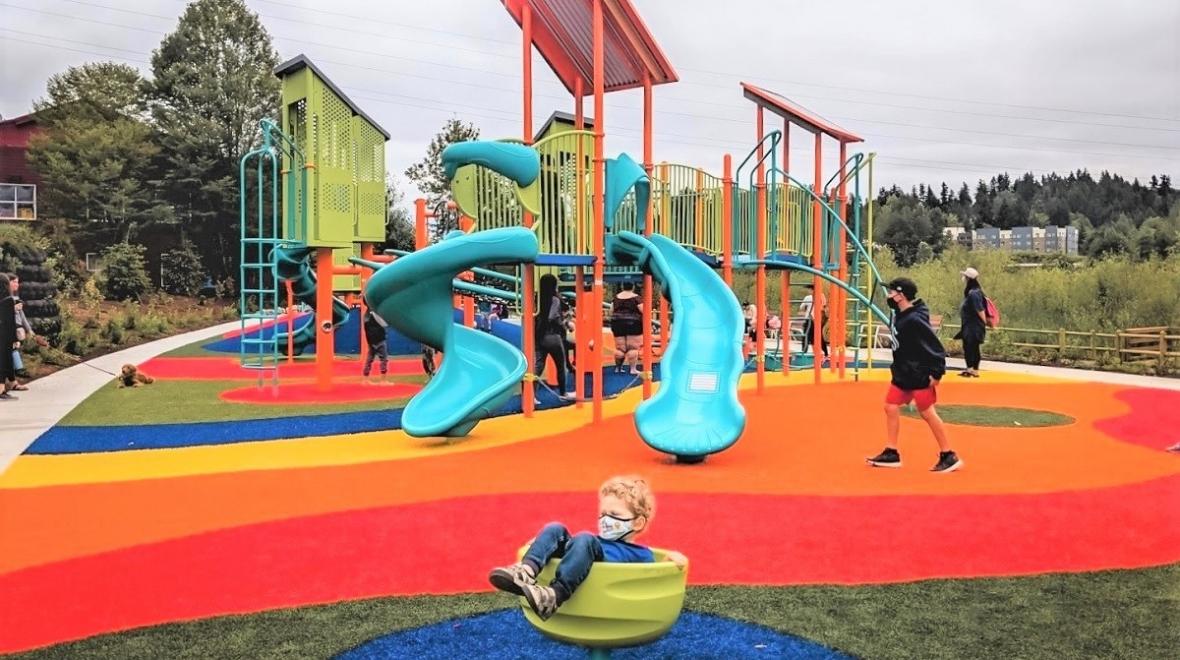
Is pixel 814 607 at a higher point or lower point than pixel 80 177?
lower

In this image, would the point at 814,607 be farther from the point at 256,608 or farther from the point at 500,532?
the point at 256,608

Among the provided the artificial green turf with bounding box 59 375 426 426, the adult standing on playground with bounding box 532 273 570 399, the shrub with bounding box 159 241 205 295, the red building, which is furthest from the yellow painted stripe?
the shrub with bounding box 159 241 205 295

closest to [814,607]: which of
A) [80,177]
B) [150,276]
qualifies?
[80,177]

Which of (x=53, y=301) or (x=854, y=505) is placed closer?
(x=854, y=505)

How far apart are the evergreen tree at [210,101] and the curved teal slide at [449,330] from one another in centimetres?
1578

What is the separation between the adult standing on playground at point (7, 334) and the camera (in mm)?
13117

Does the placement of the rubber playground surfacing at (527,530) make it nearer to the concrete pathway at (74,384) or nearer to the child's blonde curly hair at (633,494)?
the concrete pathway at (74,384)

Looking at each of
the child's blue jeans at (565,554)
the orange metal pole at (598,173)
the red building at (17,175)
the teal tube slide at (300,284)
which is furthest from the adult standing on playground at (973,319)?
the red building at (17,175)

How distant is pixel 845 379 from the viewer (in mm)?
17797

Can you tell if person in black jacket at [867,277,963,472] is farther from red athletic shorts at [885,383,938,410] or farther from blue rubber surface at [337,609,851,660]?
blue rubber surface at [337,609,851,660]

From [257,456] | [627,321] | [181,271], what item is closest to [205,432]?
[257,456]

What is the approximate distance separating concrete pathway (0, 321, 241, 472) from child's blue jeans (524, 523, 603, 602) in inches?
288

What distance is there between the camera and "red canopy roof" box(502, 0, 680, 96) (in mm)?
12750

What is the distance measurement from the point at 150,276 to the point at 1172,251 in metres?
33.2
